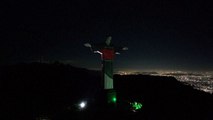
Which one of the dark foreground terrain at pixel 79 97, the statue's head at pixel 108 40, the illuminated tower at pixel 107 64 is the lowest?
the dark foreground terrain at pixel 79 97

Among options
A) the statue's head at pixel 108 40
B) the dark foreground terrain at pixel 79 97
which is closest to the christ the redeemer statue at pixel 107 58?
the statue's head at pixel 108 40

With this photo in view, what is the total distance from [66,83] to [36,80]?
6.57 meters

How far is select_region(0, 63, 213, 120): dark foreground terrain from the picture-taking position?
1791 cm

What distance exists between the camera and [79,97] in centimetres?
3353

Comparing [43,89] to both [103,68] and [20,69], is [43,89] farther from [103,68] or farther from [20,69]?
[103,68]

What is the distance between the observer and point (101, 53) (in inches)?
720

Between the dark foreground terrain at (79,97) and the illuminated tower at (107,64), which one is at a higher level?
the illuminated tower at (107,64)

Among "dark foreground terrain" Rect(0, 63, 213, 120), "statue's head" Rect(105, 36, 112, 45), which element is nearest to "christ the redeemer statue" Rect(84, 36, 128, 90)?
"statue's head" Rect(105, 36, 112, 45)

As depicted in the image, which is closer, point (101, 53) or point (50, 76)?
point (101, 53)

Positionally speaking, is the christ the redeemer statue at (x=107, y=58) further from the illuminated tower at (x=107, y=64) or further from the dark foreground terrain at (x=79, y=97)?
the dark foreground terrain at (x=79, y=97)

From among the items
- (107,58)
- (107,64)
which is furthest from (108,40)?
(107,64)

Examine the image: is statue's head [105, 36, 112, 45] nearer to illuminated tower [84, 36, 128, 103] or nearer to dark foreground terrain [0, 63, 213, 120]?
illuminated tower [84, 36, 128, 103]

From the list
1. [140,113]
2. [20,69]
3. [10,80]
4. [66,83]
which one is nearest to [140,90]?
[66,83]

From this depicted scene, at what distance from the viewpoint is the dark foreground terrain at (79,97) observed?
17.9 metres
